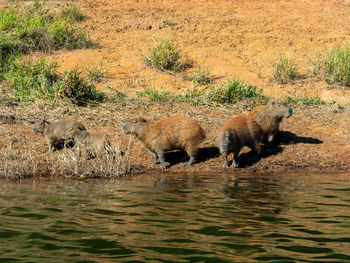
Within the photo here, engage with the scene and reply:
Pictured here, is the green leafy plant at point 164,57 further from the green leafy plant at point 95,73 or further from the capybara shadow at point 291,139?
the capybara shadow at point 291,139

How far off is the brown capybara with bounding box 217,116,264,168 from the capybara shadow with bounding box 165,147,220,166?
0.62 m

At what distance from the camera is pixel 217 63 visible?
16359 mm

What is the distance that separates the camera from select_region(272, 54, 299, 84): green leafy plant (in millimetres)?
15312

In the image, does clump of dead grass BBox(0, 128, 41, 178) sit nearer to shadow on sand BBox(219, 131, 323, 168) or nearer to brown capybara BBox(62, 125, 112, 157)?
brown capybara BBox(62, 125, 112, 157)

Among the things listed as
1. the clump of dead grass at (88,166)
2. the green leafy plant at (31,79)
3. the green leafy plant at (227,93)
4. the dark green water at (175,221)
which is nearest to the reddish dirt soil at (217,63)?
the green leafy plant at (227,93)

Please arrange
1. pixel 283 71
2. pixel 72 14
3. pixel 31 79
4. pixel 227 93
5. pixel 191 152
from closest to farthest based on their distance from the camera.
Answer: pixel 191 152 → pixel 227 93 → pixel 31 79 → pixel 283 71 → pixel 72 14

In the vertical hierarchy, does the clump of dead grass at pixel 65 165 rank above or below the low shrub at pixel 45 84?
below

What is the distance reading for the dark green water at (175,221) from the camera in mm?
4887

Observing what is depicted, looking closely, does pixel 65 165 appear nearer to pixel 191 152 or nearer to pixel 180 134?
pixel 180 134

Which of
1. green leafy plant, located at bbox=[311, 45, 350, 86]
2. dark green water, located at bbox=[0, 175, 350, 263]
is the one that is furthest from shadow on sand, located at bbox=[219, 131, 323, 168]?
green leafy plant, located at bbox=[311, 45, 350, 86]

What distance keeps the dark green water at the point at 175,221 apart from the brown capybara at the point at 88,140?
113 cm

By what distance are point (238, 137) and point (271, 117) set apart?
1.24m

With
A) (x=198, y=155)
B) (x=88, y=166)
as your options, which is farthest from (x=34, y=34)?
(x=88, y=166)

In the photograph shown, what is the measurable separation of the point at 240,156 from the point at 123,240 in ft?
18.9
